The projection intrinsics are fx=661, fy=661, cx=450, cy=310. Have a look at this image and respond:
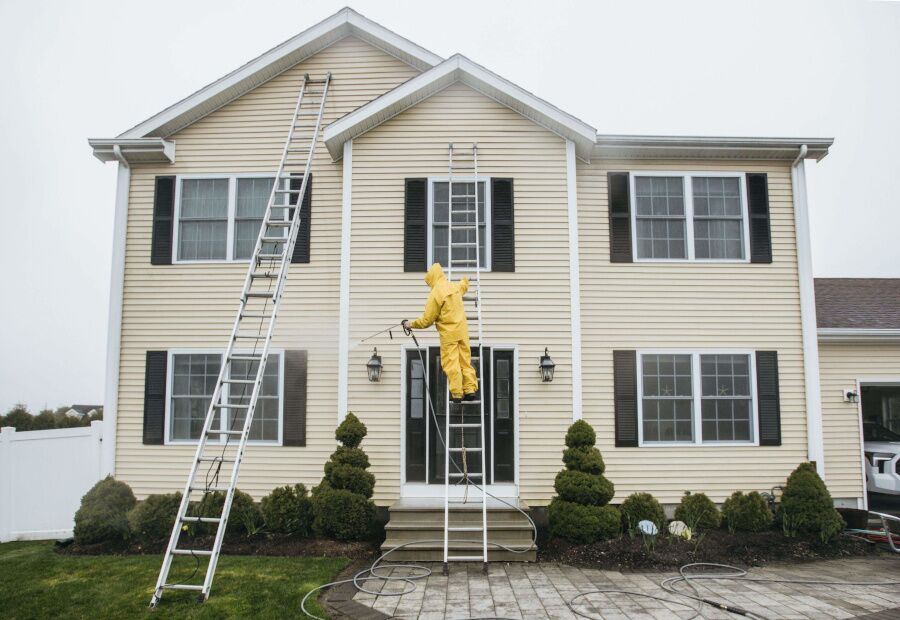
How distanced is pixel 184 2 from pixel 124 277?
25.8ft

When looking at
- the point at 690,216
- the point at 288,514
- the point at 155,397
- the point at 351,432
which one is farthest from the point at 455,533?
the point at 690,216

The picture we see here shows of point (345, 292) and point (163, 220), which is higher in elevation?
point (163, 220)

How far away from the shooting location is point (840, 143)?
1036 inches

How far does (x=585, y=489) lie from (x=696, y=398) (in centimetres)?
267

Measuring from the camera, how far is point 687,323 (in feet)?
32.8

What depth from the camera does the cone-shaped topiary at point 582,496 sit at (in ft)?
26.8

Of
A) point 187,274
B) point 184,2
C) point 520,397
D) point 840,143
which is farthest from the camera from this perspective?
point 840,143

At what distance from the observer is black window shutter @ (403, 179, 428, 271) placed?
9656 millimetres

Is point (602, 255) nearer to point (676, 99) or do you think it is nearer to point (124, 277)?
point (124, 277)

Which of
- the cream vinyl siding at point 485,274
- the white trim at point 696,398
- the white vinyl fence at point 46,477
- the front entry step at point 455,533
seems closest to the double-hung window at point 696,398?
the white trim at point 696,398

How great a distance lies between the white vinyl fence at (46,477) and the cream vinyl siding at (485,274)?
4236mm

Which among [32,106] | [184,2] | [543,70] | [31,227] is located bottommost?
[31,227]

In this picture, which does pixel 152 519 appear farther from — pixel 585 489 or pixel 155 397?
pixel 585 489

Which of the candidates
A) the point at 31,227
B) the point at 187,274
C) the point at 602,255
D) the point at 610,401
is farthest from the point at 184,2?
the point at 610,401
